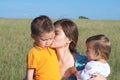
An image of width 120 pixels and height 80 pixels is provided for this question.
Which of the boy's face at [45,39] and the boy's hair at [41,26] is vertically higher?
the boy's hair at [41,26]

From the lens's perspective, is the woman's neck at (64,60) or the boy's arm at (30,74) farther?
the woman's neck at (64,60)

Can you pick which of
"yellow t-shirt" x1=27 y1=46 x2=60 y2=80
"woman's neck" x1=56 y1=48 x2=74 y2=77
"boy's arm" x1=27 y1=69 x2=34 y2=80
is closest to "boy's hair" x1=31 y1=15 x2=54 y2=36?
"yellow t-shirt" x1=27 y1=46 x2=60 y2=80

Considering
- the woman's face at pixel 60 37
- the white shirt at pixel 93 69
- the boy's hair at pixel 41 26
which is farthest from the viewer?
the woman's face at pixel 60 37

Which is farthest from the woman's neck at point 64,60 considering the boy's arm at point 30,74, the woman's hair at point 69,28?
the boy's arm at point 30,74

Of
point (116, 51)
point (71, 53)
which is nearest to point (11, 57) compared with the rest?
point (116, 51)

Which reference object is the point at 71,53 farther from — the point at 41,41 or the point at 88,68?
the point at 41,41

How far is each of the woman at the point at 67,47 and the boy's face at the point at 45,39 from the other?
0.26 meters

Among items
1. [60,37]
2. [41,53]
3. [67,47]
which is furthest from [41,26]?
[67,47]

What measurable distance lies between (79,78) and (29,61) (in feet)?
1.82

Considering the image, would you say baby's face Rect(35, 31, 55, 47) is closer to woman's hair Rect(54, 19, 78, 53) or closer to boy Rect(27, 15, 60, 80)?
boy Rect(27, 15, 60, 80)

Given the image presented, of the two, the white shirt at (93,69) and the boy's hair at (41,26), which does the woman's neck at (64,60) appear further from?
the boy's hair at (41,26)

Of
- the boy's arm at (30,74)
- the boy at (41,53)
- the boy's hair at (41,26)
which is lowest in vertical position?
the boy's arm at (30,74)

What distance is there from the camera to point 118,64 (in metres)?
8.65

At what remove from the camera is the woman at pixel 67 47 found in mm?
3883
